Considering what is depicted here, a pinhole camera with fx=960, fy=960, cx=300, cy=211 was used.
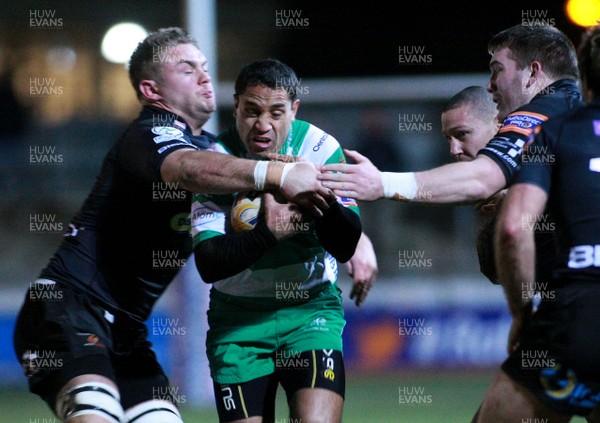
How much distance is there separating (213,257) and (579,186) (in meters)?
1.63

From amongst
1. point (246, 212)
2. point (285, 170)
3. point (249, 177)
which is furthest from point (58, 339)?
point (285, 170)

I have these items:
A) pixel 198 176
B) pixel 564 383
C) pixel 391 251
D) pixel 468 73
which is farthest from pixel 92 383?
pixel 468 73

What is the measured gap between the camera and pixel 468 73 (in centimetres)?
1324

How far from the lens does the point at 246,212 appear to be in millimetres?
4359

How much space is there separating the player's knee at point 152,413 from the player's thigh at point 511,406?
1.40 metres

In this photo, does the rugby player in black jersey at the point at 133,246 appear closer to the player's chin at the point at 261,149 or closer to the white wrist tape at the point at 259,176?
the white wrist tape at the point at 259,176

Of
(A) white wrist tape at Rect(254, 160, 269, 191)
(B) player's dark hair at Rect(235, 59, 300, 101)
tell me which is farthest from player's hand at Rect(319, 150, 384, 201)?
(B) player's dark hair at Rect(235, 59, 300, 101)

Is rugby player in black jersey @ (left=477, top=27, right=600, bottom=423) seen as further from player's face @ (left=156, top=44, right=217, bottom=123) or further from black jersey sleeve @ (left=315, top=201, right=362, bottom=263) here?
player's face @ (left=156, top=44, right=217, bottom=123)

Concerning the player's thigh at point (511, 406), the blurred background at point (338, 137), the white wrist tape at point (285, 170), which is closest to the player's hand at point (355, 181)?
the white wrist tape at point (285, 170)

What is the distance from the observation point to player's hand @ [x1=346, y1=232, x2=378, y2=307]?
15.1ft

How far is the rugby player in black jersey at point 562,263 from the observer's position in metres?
3.32

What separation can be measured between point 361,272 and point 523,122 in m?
1.09

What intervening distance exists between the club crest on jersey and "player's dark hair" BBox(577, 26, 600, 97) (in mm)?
1824

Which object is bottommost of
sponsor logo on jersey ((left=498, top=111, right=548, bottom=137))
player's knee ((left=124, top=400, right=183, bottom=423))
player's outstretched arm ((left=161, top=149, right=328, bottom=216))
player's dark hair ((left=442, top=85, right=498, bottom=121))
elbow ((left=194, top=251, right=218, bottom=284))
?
player's knee ((left=124, top=400, right=183, bottom=423))
